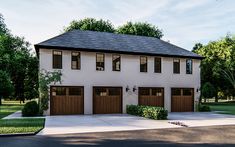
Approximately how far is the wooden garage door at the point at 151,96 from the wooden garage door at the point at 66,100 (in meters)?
5.48

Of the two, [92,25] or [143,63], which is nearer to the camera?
[143,63]

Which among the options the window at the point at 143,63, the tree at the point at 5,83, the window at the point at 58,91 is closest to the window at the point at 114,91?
the window at the point at 143,63

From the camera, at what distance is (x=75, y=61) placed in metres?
23.6

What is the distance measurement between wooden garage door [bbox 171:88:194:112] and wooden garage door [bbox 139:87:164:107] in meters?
1.26

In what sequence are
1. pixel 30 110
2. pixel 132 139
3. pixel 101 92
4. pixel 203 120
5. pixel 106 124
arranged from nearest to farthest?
1. pixel 132 139
2. pixel 106 124
3. pixel 203 120
4. pixel 30 110
5. pixel 101 92

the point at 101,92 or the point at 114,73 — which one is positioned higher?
the point at 114,73

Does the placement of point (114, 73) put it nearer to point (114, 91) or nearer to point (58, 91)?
point (114, 91)

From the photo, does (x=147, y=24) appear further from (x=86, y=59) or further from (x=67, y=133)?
(x=67, y=133)

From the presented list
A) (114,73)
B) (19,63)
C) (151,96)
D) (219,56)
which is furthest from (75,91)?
(219,56)

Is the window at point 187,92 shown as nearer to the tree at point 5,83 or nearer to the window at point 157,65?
the window at point 157,65

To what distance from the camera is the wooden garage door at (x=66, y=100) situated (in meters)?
22.6

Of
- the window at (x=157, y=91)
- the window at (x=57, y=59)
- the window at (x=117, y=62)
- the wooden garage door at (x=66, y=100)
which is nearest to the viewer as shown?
the wooden garage door at (x=66, y=100)

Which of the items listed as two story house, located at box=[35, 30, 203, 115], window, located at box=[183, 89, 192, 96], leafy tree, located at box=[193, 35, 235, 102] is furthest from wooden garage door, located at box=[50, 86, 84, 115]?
leafy tree, located at box=[193, 35, 235, 102]

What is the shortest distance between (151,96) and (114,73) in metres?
4.11
